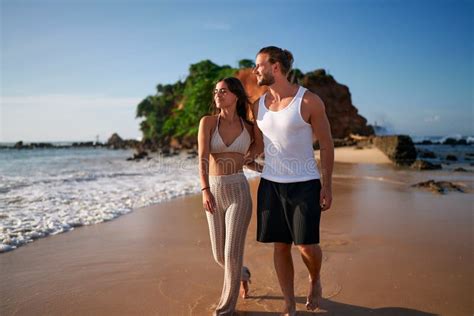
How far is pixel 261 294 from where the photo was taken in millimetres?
3465

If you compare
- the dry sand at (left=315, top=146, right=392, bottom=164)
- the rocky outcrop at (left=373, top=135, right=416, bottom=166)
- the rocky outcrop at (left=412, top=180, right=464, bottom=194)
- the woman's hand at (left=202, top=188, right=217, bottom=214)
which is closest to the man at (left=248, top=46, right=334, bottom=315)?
the woman's hand at (left=202, top=188, right=217, bottom=214)

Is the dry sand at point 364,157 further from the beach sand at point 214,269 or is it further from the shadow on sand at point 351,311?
the shadow on sand at point 351,311

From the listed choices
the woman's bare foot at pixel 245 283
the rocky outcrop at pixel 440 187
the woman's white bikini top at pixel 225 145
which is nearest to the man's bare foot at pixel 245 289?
the woman's bare foot at pixel 245 283

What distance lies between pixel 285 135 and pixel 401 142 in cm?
1756

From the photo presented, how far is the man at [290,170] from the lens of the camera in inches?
113

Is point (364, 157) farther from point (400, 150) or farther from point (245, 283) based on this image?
point (245, 283)

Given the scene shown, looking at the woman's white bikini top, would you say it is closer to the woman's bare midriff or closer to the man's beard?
the woman's bare midriff

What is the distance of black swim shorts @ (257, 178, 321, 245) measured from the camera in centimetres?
286

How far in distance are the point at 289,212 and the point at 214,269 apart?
1.55 meters

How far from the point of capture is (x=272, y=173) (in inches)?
119

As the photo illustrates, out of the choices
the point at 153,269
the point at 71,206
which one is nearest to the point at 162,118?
the point at 71,206

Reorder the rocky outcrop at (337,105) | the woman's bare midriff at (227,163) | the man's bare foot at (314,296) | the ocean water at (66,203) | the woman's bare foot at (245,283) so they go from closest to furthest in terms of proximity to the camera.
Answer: the man's bare foot at (314,296) → the woman's bare midriff at (227,163) → the woman's bare foot at (245,283) → the ocean water at (66,203) → the rocky outcrop at (337,105)

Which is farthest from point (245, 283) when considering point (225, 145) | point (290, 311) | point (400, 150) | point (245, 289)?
point (400, 150)

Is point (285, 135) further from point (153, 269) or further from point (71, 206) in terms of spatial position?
point (71, 206)
